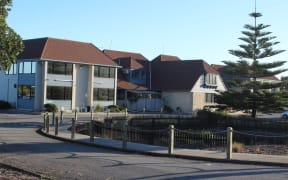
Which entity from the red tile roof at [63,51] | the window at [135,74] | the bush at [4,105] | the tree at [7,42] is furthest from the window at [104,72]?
the tree at [7,42]

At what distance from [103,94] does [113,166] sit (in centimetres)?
4518

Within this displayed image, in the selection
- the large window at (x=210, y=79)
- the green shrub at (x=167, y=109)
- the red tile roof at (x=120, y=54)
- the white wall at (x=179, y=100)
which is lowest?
the green shrub at (x=167, y=109)

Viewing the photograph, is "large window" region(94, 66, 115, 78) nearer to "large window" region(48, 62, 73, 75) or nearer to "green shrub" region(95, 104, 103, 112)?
"green shrub" region(95, 104, 103, 112)

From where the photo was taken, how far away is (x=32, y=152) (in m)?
17.1

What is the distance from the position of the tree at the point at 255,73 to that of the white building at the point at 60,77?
58.0ft

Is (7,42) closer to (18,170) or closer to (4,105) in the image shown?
(18,170)

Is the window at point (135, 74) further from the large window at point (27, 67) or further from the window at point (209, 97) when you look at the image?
the large window at point (27, 67)

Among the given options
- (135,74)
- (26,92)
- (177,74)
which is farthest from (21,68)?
(177,74)

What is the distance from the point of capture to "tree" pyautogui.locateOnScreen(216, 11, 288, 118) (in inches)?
1729

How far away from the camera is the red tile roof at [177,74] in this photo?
6388cm

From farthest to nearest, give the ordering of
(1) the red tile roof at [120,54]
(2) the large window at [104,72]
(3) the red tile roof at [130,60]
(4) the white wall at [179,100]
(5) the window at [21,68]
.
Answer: (1) the red tile roof at [120,54] → (3) the red tile roof at [130,60] → (4) the white wall at [179,100] → (2) the large window at [104,72] → (5) the window at [21,68]

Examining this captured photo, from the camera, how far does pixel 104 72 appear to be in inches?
2329

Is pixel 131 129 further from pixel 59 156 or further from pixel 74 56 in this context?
pixel 74 56

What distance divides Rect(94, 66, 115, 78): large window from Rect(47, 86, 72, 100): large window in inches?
179
